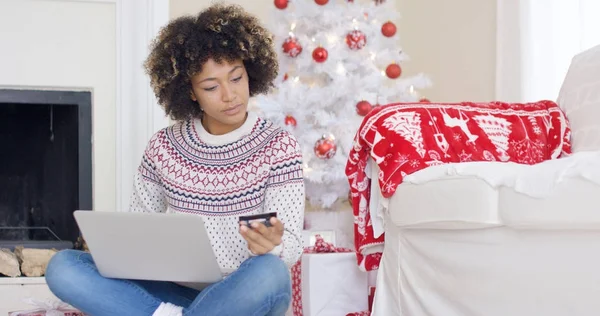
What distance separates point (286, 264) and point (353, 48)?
1.65 metres

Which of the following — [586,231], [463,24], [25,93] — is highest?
[463,24]

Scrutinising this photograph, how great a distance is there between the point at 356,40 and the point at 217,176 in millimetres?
1492

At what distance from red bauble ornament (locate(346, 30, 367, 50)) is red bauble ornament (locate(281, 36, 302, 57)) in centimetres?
19

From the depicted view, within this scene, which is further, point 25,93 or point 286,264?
point 25,93

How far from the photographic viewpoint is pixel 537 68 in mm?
3133

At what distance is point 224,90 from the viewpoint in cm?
206

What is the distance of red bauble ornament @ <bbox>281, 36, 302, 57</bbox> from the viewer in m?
3.37

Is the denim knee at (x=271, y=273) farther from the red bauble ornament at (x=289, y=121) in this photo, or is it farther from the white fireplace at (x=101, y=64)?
the white fireplace at (x=101, y=64)

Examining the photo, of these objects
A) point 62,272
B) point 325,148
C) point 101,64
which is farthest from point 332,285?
point 101,64

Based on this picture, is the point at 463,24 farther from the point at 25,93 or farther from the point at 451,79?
the point at 25,93

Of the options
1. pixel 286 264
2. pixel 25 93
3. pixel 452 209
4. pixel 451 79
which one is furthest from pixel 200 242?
pixel 451 79

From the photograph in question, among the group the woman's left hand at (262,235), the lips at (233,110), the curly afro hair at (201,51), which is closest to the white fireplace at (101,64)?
the curly afro hair at (201,51)

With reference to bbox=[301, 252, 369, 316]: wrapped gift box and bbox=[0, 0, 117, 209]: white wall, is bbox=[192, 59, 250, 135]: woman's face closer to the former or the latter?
bbox=[301, 252, 369, 316]: wrapped gift box

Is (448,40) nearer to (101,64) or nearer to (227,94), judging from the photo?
(101,64)
